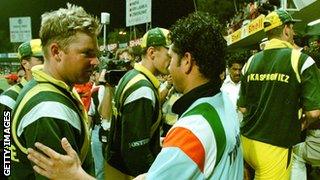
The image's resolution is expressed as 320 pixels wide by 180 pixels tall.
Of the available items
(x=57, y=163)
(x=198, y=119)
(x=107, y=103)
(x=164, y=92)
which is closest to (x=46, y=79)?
(x=57, y=163)

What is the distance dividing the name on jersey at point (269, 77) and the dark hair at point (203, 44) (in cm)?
243

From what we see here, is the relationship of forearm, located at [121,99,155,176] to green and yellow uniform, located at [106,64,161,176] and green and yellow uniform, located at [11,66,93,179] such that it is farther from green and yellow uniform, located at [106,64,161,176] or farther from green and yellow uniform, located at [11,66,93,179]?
green and yellow uniform, located at [11,66,93,179]

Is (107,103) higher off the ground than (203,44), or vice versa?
(203,44)

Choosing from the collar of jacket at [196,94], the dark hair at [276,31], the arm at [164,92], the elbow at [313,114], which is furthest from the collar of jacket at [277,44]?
the collar of jacket at [196,94]

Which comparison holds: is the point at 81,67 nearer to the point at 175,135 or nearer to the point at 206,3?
the point at 175,135

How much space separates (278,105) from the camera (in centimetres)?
474

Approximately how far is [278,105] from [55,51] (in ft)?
9.07

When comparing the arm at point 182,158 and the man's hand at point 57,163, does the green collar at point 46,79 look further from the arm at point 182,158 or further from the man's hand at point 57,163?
the arm at point 182,158

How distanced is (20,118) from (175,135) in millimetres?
835

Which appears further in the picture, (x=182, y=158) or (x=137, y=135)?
(x=137, y=135)

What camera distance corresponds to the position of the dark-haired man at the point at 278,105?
15.3 ft

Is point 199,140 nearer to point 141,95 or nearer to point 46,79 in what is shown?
point 46,79

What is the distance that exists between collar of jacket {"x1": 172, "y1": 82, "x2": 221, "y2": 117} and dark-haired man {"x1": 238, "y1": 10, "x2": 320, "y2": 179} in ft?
8.12

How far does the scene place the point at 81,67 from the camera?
268cm
